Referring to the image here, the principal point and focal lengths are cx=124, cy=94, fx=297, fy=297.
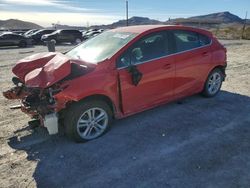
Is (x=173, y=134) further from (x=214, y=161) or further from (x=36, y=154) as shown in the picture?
(x=36, y=154)

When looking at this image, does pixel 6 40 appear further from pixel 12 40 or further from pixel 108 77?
pixel 108 77

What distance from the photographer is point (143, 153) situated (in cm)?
437

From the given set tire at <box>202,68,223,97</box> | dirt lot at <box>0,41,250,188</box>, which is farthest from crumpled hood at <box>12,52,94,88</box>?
tire at <box>202,68,223,97</box>

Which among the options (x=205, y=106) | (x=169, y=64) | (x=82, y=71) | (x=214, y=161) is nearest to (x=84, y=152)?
(x=82, y=71)

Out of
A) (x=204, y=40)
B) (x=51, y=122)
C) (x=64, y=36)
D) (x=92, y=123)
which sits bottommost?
(x=64, y=36)

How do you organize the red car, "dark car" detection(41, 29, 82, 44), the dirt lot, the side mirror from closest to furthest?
the dirt lot, the red car, the side mirror, "dark car" detection(41, 29, 82, 44)

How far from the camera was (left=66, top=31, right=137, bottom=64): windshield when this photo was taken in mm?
5043

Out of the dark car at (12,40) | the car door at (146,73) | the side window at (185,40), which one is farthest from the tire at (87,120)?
the dark car at (12,40)

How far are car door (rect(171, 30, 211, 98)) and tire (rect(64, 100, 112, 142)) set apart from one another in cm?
175

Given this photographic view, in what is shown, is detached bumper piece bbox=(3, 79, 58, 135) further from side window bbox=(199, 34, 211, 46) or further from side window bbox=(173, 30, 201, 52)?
side window bbox=(199, 34, 211, 46)

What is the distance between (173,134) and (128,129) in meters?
0.79

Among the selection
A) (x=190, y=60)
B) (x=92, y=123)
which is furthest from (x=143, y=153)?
(x=190, y=60)

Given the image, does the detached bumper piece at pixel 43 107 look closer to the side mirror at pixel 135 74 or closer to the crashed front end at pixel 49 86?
the crashed front end at pixel 49 86

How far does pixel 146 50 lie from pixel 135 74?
0.58 meters
